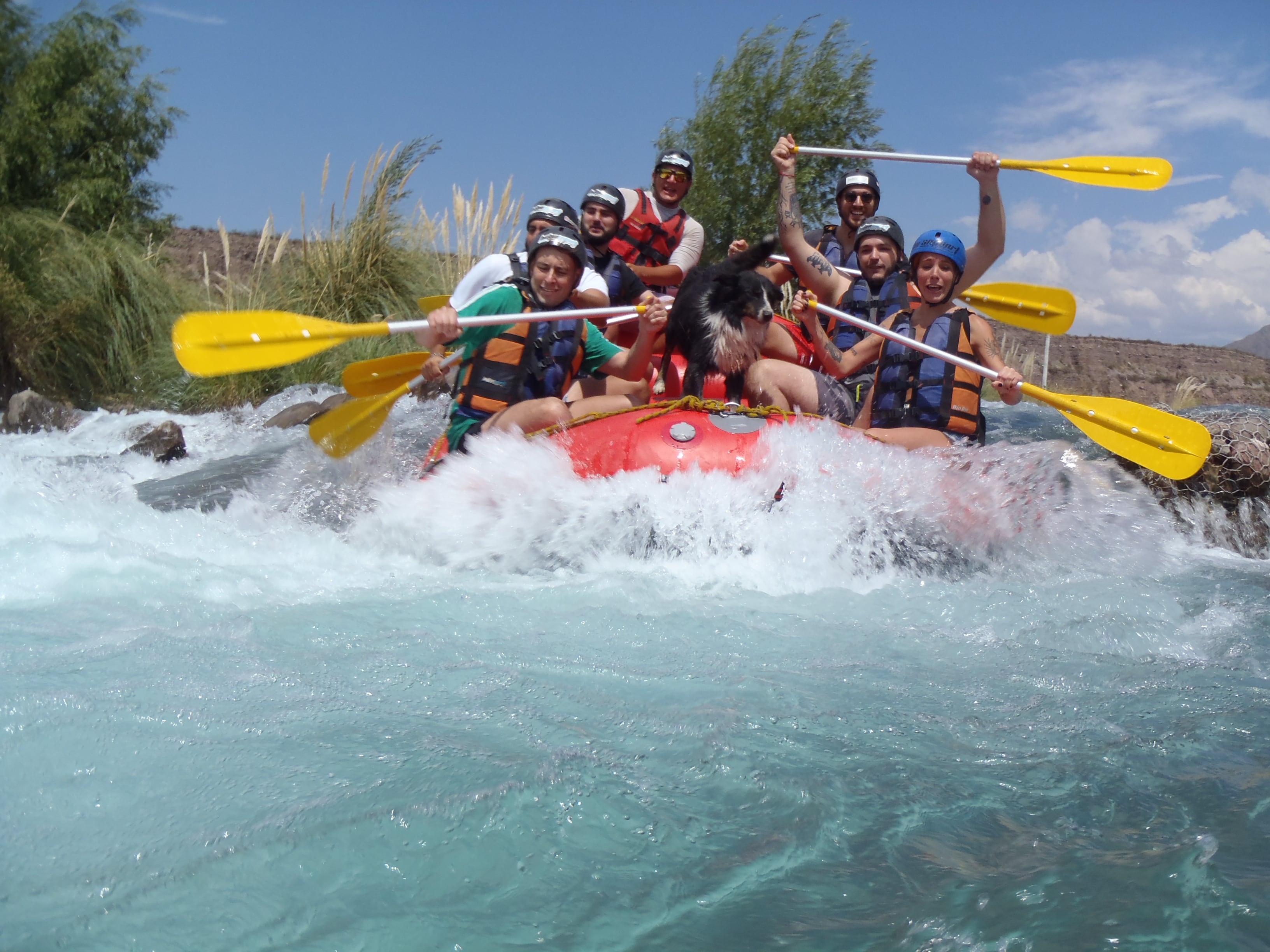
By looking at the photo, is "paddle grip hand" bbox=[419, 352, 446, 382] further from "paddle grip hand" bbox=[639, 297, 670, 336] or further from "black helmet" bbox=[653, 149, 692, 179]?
"black helmet" bbox=[653, 149, 692, 179]

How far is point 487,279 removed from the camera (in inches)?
180

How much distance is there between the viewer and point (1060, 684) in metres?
2.73

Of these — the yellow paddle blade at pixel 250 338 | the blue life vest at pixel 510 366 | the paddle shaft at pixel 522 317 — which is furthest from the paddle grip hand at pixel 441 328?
the blue life vest at pixel 510 366

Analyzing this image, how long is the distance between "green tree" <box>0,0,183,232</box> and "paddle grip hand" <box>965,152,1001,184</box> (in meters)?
9.67

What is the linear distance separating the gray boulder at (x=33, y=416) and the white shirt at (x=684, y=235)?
193 inches

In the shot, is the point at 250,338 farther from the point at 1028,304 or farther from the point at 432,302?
the point at 1028,304

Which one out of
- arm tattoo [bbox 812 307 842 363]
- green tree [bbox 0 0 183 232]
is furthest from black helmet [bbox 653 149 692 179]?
green tree [bbox 0 0 183 232]

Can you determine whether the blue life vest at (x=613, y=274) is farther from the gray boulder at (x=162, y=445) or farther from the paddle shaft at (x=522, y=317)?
the gray boulder at (x=162, y=445)

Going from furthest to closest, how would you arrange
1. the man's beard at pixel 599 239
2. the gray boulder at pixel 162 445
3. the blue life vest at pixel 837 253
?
1. the gray boulder at pixel 162 445
2. the blue life vest at pixel 837 253
3. the man's beard at pixel 599 239

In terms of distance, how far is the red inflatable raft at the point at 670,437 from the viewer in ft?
12.1

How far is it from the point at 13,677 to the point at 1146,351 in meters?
20.0

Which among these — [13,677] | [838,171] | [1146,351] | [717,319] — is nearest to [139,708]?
[13,677]

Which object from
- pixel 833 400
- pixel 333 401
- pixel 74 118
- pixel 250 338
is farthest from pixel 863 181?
pixel 74 118

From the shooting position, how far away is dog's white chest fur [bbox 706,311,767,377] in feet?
13.4
